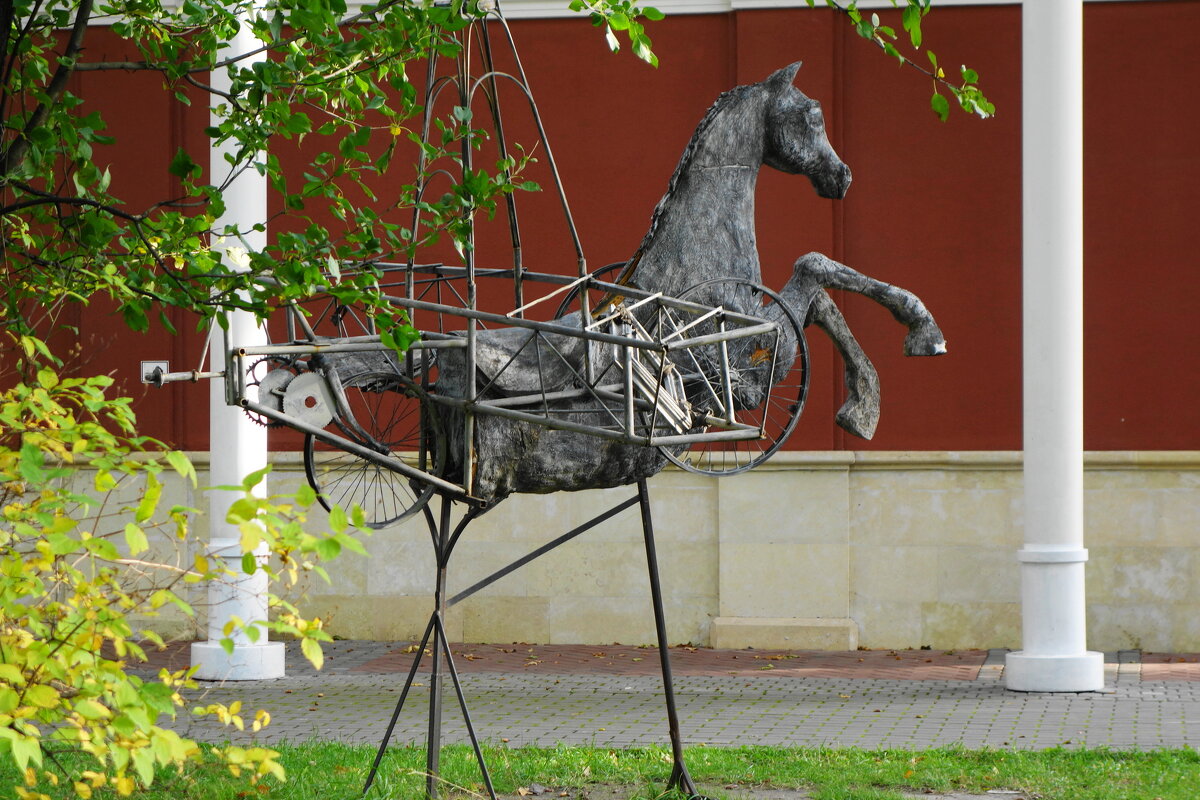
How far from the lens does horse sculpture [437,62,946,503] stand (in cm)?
548

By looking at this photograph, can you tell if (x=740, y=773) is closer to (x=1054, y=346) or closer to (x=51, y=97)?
(x=1054, y=346)

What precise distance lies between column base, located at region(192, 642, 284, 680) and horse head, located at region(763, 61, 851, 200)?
6017 millimetres

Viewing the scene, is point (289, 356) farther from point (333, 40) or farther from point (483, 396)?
point (333, 40)

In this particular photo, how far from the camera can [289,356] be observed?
17.5 ft

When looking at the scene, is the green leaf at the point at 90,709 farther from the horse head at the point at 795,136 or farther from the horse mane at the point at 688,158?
the horse head at the point at 795,136

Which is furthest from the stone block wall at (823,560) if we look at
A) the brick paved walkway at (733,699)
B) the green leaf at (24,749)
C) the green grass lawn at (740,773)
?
the green leaf at (24,749)

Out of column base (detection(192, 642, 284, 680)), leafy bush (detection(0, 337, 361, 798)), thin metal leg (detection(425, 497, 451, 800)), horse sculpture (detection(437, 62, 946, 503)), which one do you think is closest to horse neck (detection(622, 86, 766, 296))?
horse sculpture (detection(437, 62, 946, 503))

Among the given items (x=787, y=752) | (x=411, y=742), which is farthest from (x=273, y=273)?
(x=787, y=752)

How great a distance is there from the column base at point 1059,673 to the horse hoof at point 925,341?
14.2 feet

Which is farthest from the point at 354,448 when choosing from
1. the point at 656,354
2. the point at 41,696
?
the point at 41,696

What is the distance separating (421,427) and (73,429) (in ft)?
7.06

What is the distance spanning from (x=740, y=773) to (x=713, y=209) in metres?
2.89

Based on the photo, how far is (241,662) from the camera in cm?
1020

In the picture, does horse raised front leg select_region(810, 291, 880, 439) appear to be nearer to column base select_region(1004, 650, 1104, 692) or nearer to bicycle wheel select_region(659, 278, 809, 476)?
bicycle wheel select_region(659, 278, 809, 476)
